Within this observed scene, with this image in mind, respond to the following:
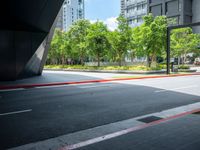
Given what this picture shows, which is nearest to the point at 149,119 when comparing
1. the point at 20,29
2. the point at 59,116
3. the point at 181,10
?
the point at 59,116

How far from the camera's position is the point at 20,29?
18.0 m

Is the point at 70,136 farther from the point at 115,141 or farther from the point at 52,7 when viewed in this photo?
the point at 52,7

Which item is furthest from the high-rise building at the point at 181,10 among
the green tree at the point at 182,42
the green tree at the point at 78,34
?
the green tree at the point at 78,34

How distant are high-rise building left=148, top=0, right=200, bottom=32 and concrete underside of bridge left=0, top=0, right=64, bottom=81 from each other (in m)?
57.5

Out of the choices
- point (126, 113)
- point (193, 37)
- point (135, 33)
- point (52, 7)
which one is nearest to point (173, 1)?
point (193, 37)

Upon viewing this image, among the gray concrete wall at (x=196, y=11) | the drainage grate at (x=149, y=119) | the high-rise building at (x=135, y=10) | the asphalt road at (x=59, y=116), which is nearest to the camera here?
the asphalt road at (x=59, y=116)

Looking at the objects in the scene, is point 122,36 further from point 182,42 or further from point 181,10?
point 181,10

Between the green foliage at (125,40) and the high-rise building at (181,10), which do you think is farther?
the high-rise building at (181,10)

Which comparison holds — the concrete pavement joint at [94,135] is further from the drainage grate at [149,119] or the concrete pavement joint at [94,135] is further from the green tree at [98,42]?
the green tree at [98,42]

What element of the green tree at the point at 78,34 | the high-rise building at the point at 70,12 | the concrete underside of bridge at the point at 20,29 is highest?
the high-rise building at the point at 70,12

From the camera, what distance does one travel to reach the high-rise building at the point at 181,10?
6794 cm

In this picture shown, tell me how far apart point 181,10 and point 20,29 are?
62.0 meters

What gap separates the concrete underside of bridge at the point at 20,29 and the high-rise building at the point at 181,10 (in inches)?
2265

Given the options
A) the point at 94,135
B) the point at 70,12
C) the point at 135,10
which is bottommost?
the point at 94,135
